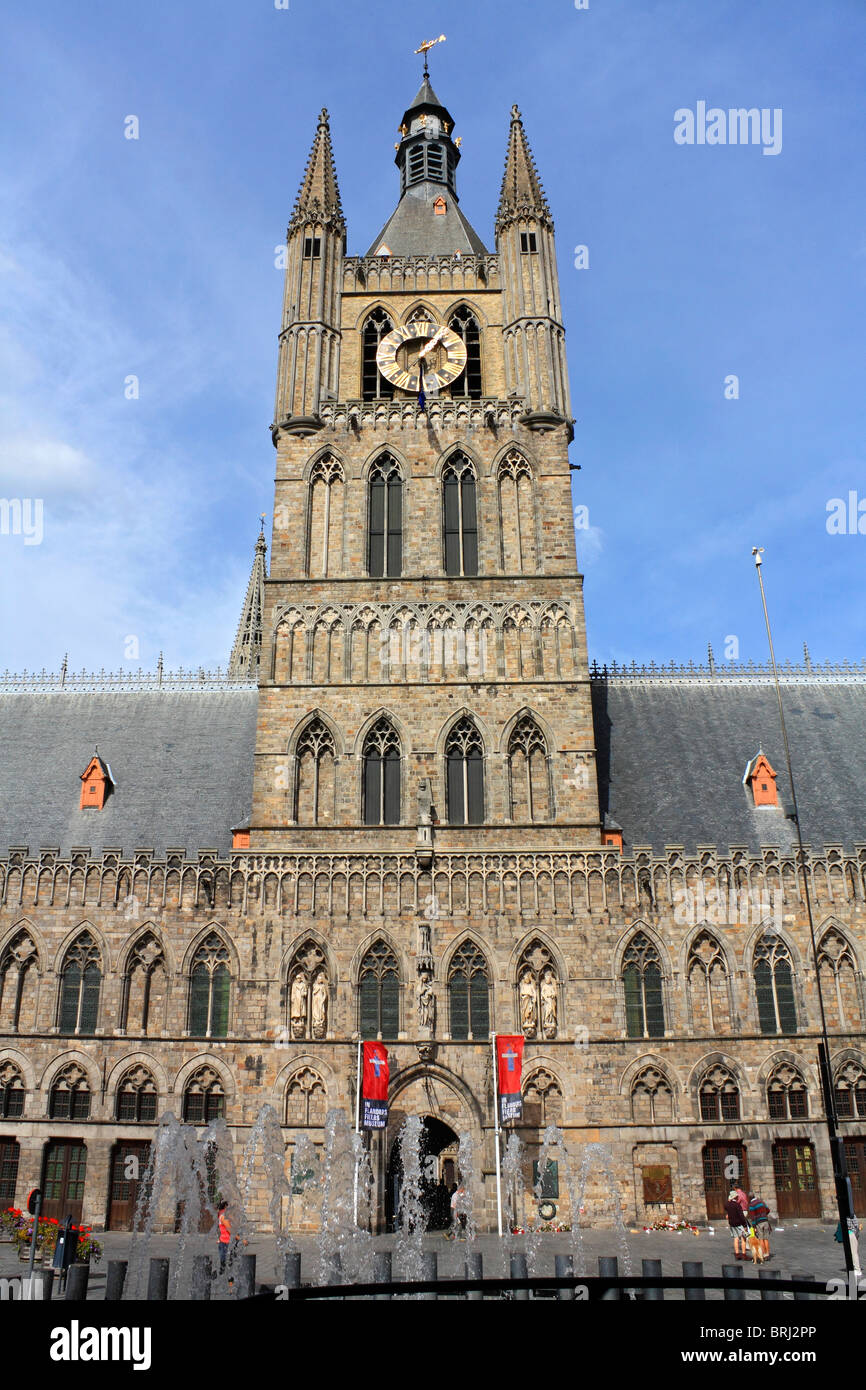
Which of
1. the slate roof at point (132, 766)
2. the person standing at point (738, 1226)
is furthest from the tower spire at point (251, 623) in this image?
the person standing at point (738, 1226)

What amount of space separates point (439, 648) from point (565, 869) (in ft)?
24.7

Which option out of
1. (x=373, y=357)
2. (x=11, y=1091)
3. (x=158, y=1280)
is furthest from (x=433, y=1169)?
(x=373, y=357)

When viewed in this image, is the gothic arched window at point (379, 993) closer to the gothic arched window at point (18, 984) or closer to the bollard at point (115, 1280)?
the gothic arched window at point (18, 984)

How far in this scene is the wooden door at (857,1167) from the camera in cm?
2728

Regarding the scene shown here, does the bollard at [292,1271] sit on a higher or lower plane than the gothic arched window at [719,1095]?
lower

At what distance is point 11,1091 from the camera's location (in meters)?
28.2

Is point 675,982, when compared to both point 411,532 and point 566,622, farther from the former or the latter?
point 411,532

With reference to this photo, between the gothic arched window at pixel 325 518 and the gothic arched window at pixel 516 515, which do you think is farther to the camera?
the gothic arched window at pixel 325 518

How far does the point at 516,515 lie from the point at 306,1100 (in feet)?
60.0

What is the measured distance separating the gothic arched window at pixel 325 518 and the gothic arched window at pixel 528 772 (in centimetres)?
781

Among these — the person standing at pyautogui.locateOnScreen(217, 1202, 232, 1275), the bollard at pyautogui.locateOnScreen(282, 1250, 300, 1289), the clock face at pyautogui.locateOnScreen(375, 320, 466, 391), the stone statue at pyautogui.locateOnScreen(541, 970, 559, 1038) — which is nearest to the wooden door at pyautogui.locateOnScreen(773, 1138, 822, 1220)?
the stone statue at pyautogui.locateOnScreen(541, 970, 559, 1038)

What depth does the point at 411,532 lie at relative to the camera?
107ft

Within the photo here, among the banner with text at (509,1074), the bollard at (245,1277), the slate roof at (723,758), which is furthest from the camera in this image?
the slate roof at (723,758)
